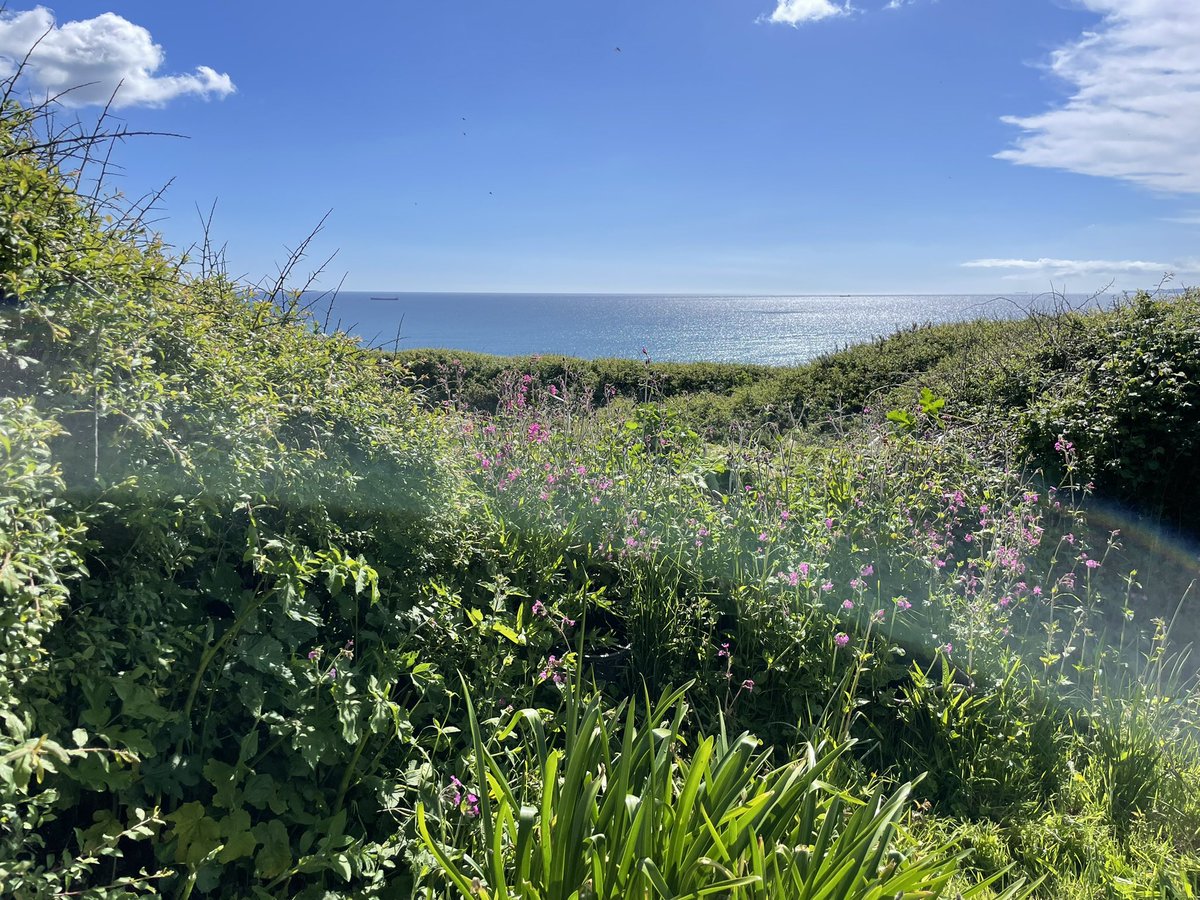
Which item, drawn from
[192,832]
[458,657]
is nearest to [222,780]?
[192,832]

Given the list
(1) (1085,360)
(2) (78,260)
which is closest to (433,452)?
(2) (78,260)

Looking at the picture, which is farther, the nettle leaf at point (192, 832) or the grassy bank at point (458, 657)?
the nettle leaf at point (192, 832)

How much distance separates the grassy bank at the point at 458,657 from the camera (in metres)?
1.91

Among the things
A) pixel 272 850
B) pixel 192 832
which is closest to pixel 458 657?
pixel 272 850

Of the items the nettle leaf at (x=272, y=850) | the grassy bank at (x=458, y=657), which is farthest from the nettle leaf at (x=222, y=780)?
the nettle leaf at (x=272, y=850)

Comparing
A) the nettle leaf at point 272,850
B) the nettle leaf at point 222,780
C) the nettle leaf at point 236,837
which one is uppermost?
the nettle leaf at point 222,780

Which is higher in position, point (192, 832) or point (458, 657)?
point (458, 657)

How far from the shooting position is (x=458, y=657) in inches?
117

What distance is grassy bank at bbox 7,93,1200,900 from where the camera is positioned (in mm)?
1905

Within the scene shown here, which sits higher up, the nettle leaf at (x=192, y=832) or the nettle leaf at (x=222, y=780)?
the nettle leaf at (x=222, y=780)

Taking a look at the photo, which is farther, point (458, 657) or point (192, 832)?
point (458, 657)

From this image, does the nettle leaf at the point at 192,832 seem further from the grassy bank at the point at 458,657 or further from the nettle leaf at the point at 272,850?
the nettle leaf at the point at 272,850

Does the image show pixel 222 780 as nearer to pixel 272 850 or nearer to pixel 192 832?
pixel 192 832

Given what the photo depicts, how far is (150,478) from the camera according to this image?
84.4 inches
